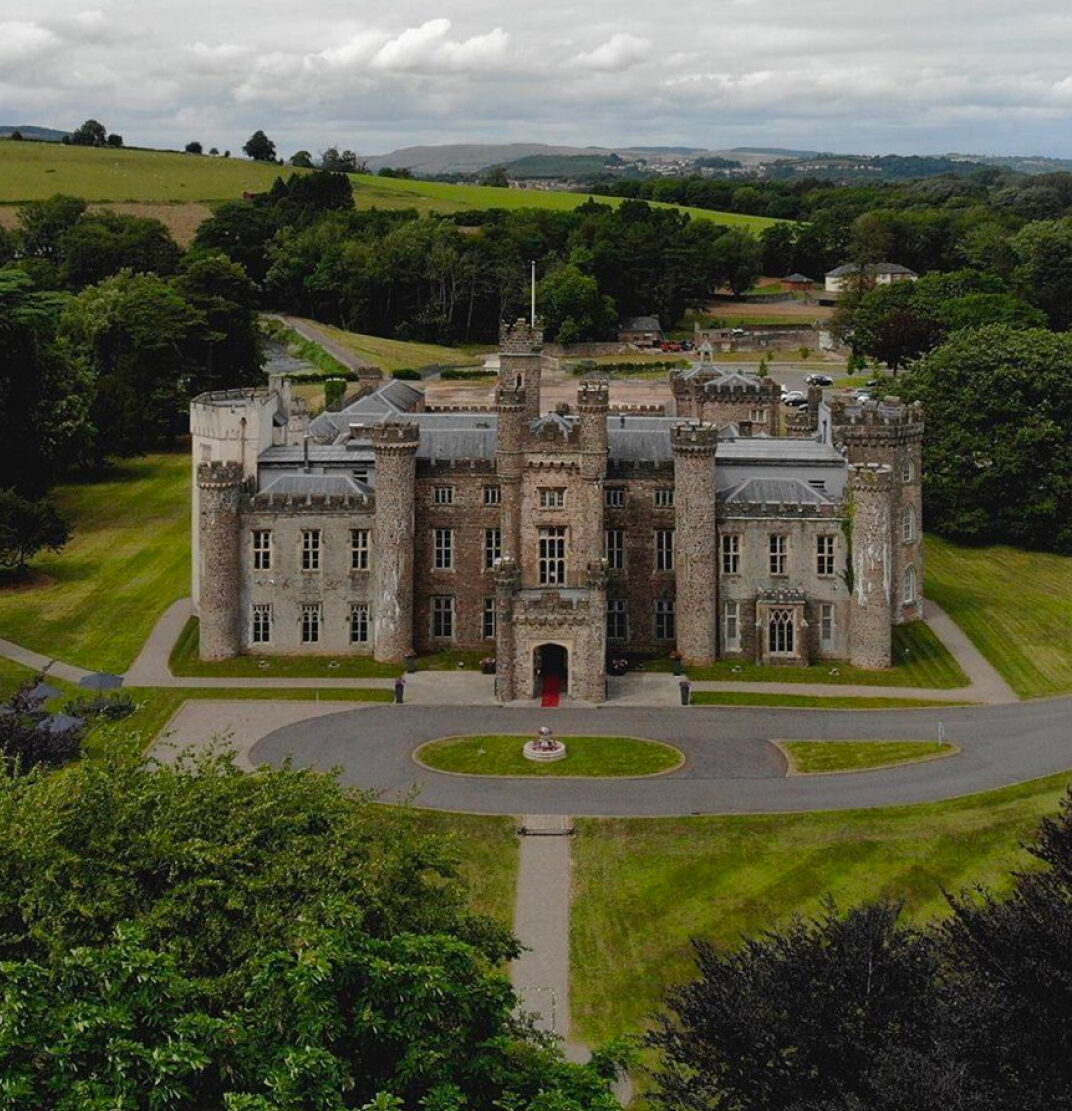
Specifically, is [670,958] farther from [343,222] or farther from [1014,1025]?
[343,222]

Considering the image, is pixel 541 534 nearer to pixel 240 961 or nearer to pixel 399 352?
pixel 240 961

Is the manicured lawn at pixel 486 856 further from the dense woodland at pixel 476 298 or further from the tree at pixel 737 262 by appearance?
the tree at pixel 737 262

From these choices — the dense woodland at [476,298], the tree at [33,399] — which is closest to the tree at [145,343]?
the dense woodland at [476,298]

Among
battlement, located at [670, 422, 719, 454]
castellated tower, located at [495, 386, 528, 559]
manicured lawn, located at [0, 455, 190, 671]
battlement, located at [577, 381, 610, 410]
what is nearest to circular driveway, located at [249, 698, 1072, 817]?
castellated tower, located at [495, 386, 528, 559]

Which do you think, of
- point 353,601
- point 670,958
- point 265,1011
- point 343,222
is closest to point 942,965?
point 670,958

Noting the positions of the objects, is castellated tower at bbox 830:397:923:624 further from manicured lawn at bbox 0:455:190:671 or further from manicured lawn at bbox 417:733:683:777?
manicured lawn at bbox 0:455:190:671

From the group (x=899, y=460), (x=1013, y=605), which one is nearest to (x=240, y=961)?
(x=899, y=460)

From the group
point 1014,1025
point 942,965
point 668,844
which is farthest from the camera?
point 668,844
